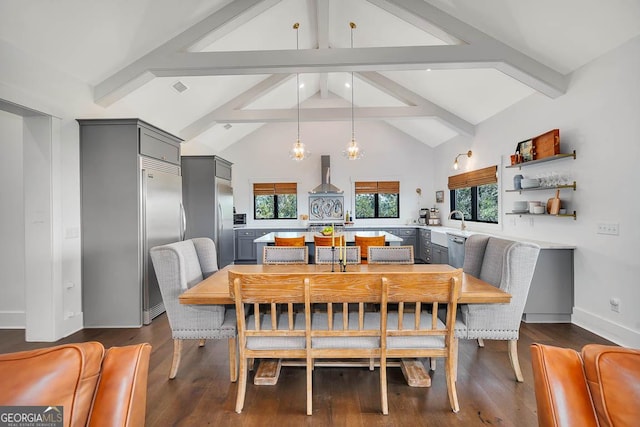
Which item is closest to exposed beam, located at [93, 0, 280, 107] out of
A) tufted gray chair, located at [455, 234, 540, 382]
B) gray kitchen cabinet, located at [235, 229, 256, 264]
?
tufted gray chair, located at [455, 234, 540, 382]

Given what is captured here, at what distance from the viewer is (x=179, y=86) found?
4426 millimetres

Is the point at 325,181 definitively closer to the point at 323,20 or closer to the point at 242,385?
the point at 323,20

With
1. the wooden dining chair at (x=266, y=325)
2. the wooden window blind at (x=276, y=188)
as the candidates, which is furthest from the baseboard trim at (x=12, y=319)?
the wooden window blind at (x=276, y=188)

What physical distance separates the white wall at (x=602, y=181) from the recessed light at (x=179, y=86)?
466 cm

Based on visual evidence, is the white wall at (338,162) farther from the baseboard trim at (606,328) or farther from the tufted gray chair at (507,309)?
the tufted gray chair at (507,309)

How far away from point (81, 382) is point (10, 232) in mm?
3705

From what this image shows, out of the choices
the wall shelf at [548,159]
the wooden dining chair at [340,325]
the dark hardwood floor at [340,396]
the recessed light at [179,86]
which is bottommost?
the dark hardwood floor at [340,396]

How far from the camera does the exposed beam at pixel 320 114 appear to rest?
566 centimetres

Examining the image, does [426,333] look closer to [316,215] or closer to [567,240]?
[567,240]

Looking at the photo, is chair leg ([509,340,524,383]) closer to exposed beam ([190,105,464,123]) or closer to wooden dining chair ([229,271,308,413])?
wooden dining chair ([229,271,308,413])

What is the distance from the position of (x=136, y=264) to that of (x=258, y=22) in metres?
3.38

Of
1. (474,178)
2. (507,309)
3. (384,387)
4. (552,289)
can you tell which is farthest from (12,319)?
(474,178)

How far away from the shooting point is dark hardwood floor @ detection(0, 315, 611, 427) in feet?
6.03

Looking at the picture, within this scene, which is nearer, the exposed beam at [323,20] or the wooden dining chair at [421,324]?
the wooden dining chair at [421,324]
